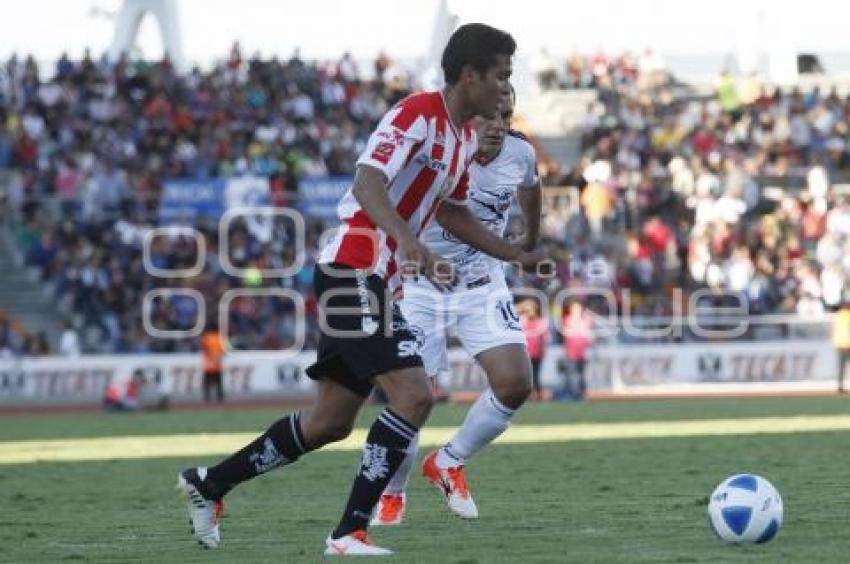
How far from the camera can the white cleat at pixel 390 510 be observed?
11.6m

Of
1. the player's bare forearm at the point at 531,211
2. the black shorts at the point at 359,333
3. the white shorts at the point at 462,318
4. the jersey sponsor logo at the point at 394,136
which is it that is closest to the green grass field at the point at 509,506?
the black shorts at the point at 359,333

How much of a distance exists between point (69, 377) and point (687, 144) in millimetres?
15915

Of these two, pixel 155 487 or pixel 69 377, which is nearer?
pixel 155 487

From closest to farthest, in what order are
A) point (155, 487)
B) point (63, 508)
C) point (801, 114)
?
point (63, 508), point (155, 487), point (801, 114)

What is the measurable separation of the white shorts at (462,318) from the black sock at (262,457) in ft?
8.35

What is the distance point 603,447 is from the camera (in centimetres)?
1931

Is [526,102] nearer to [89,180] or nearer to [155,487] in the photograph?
[89,180]

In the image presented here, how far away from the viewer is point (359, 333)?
950 cm

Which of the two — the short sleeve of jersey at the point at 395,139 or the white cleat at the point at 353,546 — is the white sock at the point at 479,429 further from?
the short sleeve of jersey at the point at 395,139

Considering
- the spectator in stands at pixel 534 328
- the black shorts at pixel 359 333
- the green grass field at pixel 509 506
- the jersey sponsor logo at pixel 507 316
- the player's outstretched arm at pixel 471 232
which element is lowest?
the spectator in stands at pixel 534 328

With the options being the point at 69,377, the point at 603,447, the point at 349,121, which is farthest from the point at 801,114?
the point at 603,447

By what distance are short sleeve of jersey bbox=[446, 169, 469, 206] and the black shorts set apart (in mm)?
795

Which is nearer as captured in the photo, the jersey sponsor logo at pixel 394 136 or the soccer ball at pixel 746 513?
the jersey sponsor logo at pixel 394 136

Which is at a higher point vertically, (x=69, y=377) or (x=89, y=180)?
(x=89, y=180)
